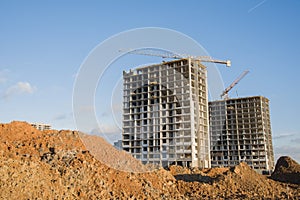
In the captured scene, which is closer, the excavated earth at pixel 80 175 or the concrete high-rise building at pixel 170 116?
the excavated earth at pixel 80 175

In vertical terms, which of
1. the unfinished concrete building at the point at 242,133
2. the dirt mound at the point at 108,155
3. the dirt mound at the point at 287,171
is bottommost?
the dirt mound at the point at 287,171

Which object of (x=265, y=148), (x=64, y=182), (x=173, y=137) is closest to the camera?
(x=64, y=182)

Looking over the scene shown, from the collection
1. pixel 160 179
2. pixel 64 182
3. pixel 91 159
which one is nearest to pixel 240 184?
pixel 160 179

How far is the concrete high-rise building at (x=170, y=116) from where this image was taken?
36.8 meters

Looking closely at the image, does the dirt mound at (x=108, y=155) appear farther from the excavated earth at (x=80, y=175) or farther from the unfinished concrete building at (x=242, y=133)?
the unfinished concrete building at (x=242, y=133)

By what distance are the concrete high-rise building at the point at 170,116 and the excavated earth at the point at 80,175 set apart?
2210 cm

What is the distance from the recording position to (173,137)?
38.6 metres

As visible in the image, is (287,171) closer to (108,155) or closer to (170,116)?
(170,116)

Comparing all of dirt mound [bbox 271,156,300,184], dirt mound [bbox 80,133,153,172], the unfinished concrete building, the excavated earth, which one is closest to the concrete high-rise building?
dirt mound [bbox 271,156,300,184]

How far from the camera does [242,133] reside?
56719 millimetres

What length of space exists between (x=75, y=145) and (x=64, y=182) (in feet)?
13.1

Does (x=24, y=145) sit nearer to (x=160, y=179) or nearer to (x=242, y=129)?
(x=160, y=179)

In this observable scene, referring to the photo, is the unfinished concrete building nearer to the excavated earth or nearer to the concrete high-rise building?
the concrete high-rise building

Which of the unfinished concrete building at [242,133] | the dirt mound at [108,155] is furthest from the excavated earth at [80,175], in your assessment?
the unfinished concrete building at [242,133]
